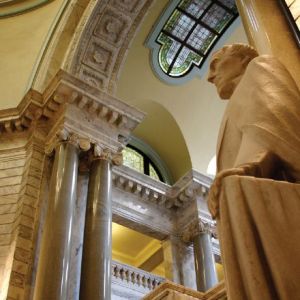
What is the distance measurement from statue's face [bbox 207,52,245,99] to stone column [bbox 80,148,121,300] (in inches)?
164

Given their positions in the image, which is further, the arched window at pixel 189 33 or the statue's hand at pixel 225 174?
the arched window at pixel 189 33

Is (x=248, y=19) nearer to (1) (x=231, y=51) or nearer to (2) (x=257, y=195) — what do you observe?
(1) (x=231, y=51)

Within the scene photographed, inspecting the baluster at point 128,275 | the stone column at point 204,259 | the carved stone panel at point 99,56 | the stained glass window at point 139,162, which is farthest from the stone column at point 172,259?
the carved stone panel at point 99,56

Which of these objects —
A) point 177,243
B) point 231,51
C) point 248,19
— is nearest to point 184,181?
point 177,243

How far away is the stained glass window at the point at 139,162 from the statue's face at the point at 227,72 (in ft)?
34.0

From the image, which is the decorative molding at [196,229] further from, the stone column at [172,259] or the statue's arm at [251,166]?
the statue's arm at [251,166]

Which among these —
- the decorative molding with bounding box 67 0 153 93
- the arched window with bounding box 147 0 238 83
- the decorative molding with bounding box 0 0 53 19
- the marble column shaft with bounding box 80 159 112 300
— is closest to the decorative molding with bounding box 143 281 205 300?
the marble column shaft with bounding box 80 159 112 300

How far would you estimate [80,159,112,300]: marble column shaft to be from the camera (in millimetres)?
5875

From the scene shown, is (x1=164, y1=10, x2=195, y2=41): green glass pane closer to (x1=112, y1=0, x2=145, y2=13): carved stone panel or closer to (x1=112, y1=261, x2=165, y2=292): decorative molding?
(x1=112, y1=0, x2=145, y2=13): carved stone panel

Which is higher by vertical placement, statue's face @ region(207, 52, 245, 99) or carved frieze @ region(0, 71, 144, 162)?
carved frieze @ region(0, 71, 144, 162)

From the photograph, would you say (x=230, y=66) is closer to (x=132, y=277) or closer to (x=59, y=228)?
(x=59, y=228)

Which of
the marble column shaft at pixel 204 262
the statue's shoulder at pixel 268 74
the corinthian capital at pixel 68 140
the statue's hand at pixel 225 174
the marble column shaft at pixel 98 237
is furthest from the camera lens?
the marble column shaft at pixel 204 262

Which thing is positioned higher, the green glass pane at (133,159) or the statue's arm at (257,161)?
the green glass pane at (133,159)

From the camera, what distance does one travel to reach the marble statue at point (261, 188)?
1.39 metres
